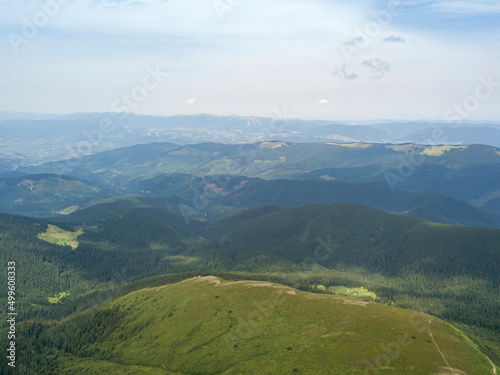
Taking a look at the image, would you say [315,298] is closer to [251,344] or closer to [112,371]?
[251,344]

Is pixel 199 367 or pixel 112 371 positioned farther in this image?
pixel 112 371

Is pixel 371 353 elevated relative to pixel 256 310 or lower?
elevated

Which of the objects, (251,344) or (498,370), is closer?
(498,370)

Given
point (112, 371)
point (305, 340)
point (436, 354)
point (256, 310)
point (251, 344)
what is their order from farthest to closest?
point (256, 310) < point (112, 371) < point (251, 344) < point (305, 340) < point (436, 354)

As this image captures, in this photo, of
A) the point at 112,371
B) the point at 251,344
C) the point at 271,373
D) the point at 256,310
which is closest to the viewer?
the point at 271,373

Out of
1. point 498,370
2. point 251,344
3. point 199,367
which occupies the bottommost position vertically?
point 199,367

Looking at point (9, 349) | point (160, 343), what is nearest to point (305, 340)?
point (160, 343)

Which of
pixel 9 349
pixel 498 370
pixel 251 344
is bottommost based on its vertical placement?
pixel 9 349

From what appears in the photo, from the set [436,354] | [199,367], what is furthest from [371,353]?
[199,367]

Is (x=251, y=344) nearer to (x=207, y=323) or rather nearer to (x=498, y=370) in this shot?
(x=207, y=323)
